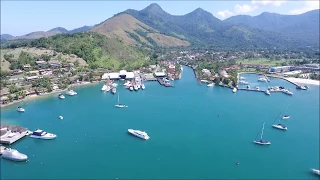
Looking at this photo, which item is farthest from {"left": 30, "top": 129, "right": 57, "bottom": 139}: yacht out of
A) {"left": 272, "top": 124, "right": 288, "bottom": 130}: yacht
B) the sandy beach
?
the sandy beach

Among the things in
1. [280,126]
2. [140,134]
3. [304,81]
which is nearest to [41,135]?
[140,134]

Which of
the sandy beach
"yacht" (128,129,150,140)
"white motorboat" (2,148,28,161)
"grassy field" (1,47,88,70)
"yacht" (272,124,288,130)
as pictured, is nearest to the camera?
"white motorboat" (2,148,28,161)

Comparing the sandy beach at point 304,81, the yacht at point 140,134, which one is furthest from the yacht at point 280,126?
the sandy beach at point 304,81

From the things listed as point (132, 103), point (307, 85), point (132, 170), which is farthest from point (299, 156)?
Answer: point (307, 85)

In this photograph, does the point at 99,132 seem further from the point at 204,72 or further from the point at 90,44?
the point at 90,44

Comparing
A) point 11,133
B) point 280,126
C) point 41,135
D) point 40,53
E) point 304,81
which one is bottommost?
point 280,126

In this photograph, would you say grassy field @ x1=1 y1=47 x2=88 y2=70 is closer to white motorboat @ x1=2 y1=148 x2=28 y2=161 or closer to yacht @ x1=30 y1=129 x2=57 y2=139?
yacht @ x1=30 y1=129 x2=57 y2=139

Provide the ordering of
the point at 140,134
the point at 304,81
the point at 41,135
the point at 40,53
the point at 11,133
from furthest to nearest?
the point at 40,53, the point at 304,81, the point at 140,134, the point at 41,135, the point at 11,133

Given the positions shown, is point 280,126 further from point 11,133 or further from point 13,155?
point 11,133
